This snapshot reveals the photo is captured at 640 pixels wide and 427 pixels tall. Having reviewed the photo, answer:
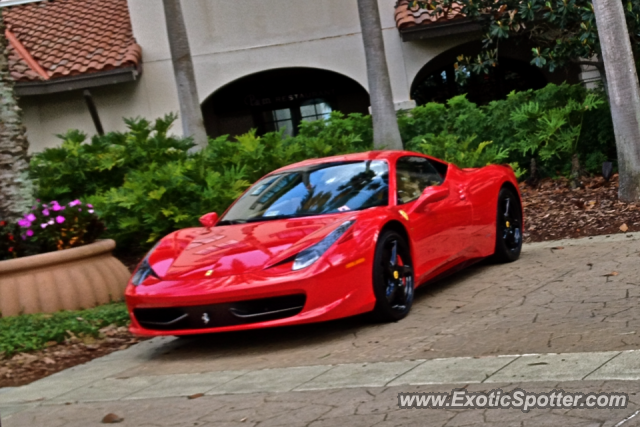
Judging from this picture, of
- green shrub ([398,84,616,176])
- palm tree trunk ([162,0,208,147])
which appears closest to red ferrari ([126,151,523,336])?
green shrub ([398,84,616,176])

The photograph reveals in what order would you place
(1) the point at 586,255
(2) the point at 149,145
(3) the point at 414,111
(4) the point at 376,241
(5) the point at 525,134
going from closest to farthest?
(4) the point at 376,241
(1) the point at 586,255
(2) the point at 149,145
(5) the point at 525,134
(3) the point at 414,111

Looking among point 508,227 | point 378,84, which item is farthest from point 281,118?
point 508,227

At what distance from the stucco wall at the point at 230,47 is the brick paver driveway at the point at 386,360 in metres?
11.2

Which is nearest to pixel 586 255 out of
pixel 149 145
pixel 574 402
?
pixel 574 402

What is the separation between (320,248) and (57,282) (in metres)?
3.25

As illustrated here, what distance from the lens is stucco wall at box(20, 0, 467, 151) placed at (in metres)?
18.5

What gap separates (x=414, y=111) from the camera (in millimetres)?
14125

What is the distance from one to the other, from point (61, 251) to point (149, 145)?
127 inches

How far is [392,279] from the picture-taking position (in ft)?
21.9

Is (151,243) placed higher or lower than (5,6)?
lower

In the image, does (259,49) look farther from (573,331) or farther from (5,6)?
(573,331)

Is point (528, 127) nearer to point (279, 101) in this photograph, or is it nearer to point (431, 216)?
point (431, 216)

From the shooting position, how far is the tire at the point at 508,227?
8523 mm

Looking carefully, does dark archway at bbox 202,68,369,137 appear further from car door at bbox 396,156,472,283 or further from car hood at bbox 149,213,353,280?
car hood at bbox 149,213,353,280
